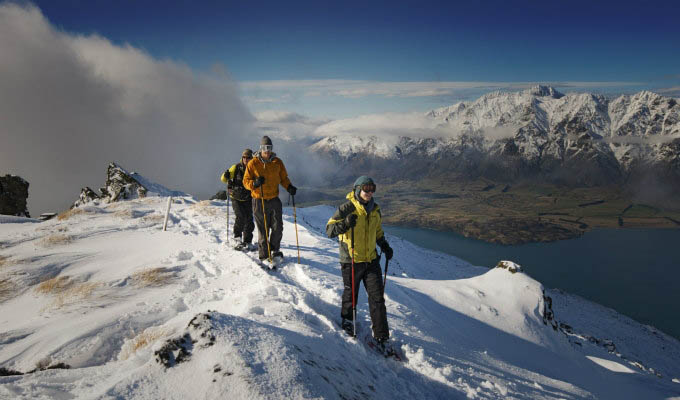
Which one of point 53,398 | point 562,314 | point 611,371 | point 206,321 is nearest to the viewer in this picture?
point 53,398

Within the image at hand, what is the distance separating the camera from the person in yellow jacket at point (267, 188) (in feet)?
31.6

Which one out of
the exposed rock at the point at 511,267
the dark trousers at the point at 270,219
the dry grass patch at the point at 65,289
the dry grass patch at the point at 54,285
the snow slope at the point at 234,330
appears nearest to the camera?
the snow slope at the point at 234,330

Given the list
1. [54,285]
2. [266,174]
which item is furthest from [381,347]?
[54,285]

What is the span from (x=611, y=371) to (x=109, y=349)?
59.2ft

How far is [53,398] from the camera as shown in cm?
341

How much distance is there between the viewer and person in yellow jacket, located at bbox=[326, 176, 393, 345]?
6.53 m

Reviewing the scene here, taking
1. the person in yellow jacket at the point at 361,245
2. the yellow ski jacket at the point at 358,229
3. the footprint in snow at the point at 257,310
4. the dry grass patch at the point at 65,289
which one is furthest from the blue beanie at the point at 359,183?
the dry grass patch at the point at 65,289

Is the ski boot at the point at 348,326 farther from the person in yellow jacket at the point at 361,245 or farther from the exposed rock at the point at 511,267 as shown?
the exposed rock at the point at 511,267

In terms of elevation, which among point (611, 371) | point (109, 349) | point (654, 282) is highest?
point (109, 349)

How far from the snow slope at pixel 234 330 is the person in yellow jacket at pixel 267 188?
Result: 3.02ft

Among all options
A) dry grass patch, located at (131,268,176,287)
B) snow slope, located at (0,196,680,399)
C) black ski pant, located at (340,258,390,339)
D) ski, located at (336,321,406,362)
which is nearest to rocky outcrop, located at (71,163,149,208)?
snow slope, located at (0,196,680,399)

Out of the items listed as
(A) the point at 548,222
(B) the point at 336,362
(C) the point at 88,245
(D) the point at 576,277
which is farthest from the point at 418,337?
(A) the point at 548,222

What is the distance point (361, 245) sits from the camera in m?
6.70

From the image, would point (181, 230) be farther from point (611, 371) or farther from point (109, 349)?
point (611, 371)
